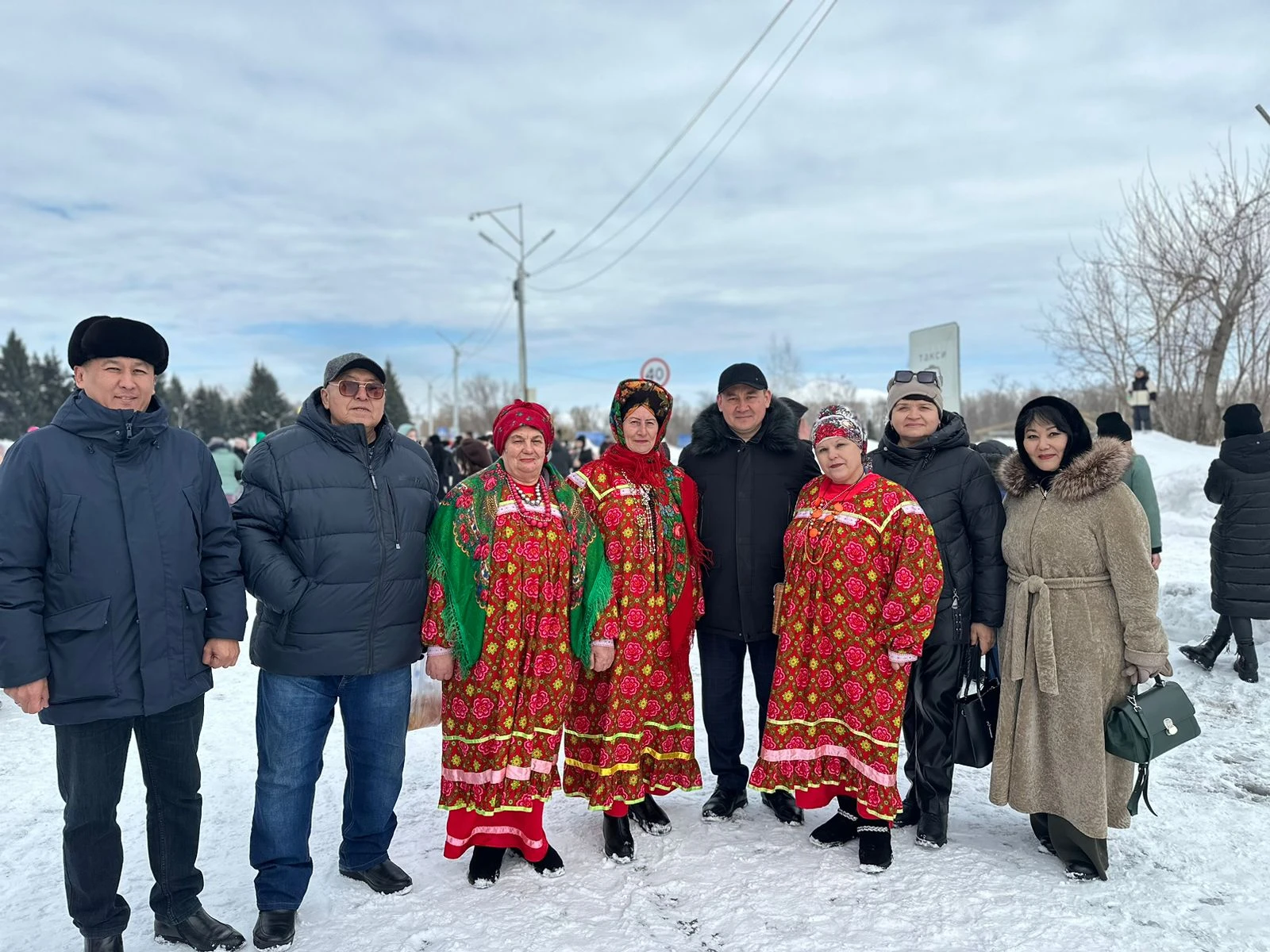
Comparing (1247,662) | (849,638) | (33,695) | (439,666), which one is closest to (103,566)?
(33,695)

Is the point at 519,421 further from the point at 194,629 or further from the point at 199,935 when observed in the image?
the point at 199,935

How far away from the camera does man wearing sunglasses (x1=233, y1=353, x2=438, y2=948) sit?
2842 mm

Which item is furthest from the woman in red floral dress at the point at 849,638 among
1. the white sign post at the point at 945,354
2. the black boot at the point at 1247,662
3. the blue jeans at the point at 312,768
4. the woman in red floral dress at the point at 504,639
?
the white sign post at the point at 945,354

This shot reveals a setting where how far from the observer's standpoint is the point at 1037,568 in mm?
3326

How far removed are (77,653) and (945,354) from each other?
8143 millimetres

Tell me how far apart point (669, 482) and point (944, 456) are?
122 centimetres

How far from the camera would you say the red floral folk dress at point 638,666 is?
3.43m

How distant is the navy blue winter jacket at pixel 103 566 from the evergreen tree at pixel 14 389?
203 feet

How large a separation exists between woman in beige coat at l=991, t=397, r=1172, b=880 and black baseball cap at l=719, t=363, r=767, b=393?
1.17 m

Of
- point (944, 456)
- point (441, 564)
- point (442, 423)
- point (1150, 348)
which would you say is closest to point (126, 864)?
point (441, 564)

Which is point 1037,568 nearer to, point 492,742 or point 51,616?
point 492,742

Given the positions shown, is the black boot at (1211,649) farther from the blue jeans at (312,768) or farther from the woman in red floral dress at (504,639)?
the blue jeans at (312,768)

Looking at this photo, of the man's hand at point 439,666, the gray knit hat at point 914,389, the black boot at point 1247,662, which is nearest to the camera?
the man's hand at point 439,666

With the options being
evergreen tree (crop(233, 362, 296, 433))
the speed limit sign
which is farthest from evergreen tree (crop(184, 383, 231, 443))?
the speed limit sign
